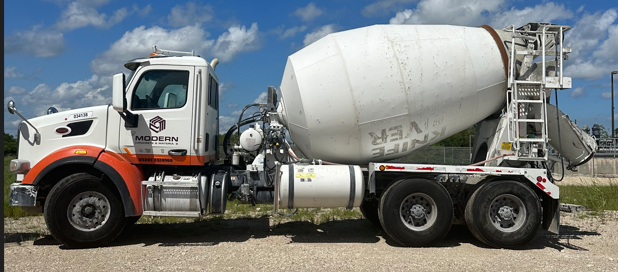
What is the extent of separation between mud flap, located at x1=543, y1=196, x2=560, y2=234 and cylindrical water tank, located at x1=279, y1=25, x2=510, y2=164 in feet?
5.89

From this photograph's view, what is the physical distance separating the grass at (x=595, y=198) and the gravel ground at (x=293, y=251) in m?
2.63

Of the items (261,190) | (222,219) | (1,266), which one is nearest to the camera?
(1,266)

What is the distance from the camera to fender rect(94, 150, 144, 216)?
277 inches

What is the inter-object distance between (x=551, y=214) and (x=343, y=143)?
3.57 metres

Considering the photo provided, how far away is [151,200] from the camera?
286 inches

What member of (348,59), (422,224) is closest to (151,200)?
(348,59)

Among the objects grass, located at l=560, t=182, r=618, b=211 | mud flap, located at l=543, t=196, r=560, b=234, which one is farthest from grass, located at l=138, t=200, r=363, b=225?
grass, located at l=560, t=182, r=618, b=211

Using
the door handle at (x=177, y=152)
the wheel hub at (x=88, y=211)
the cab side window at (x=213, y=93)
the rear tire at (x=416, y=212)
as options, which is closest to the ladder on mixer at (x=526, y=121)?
the rear tire at (x=416, y=212)

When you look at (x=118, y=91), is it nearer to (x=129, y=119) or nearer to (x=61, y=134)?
(x=129, y=119)

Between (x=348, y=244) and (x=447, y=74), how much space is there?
10.4 feet

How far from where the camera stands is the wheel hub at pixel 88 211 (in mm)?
7023

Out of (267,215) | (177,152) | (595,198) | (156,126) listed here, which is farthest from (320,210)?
(595,198)

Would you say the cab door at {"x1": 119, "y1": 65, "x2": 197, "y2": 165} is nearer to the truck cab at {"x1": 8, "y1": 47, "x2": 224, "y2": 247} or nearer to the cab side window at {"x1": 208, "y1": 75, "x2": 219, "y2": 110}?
the truck cab at {"x1": 8, "y1": 47, "x2": 224, "y2": 247}

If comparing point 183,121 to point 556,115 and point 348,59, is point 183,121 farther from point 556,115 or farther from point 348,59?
point 556,115
